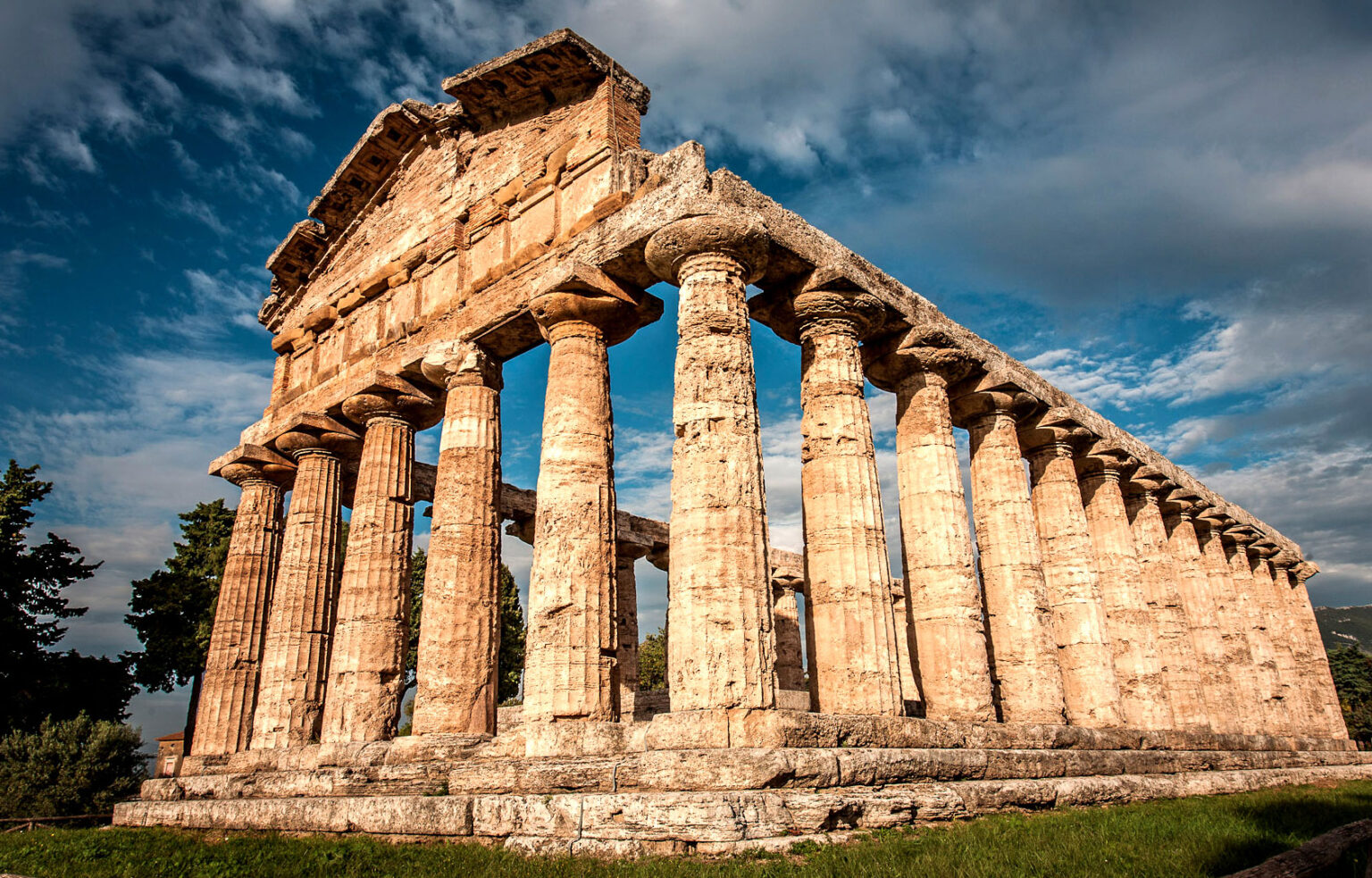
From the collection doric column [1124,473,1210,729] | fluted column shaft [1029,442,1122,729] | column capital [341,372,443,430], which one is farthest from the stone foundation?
column capital [341,372,443,430]

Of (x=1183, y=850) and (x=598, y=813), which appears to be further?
(x=598, y=813)

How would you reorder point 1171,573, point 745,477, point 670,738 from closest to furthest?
point 670,738, point 745,477, point 1171,573

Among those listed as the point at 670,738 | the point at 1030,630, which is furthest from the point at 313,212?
the point at 1030,630

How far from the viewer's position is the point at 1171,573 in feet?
68.6

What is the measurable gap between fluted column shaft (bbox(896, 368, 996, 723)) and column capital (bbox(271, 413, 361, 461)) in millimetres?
11243

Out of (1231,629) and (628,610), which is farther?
(1231,629)

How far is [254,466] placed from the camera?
64.2 ft

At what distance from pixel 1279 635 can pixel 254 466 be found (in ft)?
98.0

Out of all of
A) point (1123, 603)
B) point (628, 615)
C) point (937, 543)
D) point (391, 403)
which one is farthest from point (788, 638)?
point (391, 403)

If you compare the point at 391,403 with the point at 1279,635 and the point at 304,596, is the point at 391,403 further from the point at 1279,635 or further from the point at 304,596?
the point at 1279,635

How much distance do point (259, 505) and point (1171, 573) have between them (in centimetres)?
2130

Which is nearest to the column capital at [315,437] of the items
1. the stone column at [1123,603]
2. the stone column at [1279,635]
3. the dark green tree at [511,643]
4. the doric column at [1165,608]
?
the stone column at [1123,603]

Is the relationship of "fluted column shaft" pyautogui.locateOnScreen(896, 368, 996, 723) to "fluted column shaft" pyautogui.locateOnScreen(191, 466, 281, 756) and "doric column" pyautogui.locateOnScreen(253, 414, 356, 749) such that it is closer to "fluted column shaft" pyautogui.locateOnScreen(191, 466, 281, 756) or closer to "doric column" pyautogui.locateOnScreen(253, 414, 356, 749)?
"doric column" pyautogui.locateOnScreen(253, 414, 356, 749)

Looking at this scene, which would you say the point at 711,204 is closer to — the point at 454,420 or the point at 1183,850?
the point at 454,420
